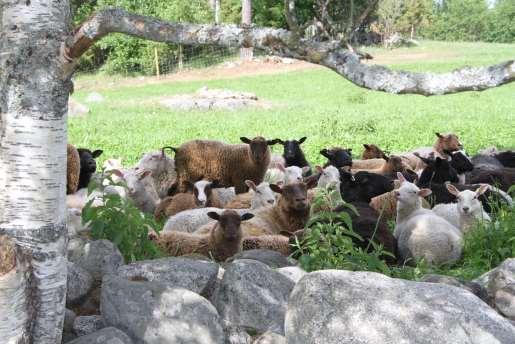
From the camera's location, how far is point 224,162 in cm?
1145

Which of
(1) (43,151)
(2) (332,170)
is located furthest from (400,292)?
(2) (332,170)

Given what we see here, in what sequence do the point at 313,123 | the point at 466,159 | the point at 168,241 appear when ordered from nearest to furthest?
1. the point at 168,241
2. the point at 466,159
3. the point at 313,123

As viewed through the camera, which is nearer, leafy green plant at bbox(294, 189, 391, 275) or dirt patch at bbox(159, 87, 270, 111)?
leafy green plant at bbox(294, 189, 391, 275)

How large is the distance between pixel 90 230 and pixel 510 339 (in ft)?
10.6

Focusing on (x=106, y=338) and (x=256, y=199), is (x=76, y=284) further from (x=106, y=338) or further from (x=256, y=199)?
(x=256, y=199)

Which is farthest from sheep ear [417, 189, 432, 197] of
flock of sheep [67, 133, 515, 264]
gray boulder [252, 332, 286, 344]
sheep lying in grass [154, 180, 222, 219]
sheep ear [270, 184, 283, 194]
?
gray boulder [252, 332, 286, 344]

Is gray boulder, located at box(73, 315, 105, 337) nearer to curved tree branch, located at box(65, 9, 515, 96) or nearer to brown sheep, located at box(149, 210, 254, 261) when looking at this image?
curved tree branch, located at box(65, 9, 515, 96)

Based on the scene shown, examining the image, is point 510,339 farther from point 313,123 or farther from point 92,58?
point 92,58

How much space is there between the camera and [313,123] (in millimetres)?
20047

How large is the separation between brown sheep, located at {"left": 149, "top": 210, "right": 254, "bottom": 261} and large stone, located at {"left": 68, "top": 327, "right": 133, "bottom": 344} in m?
2.42

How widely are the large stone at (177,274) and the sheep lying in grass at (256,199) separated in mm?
3798

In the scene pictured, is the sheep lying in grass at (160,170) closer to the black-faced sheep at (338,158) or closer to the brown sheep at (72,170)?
the brown sheep at (72,170)

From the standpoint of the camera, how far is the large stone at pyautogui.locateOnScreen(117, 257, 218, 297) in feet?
15.9

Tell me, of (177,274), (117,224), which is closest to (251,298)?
(177,274)
